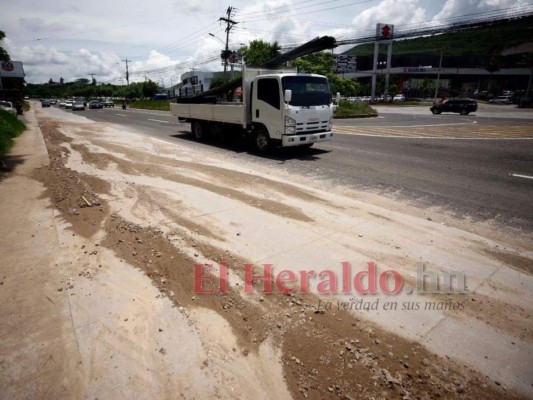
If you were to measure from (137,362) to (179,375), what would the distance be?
0.41 metres

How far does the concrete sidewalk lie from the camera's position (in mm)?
2346

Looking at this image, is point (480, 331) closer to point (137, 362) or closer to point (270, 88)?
point (137, 362)

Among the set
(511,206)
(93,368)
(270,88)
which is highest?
(270,88)

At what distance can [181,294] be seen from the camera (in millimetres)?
3348

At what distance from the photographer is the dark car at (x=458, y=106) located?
30703 millimetres

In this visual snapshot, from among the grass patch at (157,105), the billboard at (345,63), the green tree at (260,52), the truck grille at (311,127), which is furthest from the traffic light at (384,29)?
the truck grille at (311,127)

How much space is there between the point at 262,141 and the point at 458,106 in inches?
1186

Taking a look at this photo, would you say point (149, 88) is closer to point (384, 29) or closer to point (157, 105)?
point (157, 105)

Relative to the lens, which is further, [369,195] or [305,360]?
[369,195]

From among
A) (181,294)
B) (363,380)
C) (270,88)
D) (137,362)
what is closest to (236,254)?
(181,294)

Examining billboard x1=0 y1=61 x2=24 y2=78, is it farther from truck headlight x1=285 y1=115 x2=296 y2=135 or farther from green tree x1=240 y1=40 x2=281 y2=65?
truck headlight x1=285 y1=115 x2=296 y2=135

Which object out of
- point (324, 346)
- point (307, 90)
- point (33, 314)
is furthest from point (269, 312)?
point (307, 90)

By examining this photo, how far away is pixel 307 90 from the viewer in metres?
9.68

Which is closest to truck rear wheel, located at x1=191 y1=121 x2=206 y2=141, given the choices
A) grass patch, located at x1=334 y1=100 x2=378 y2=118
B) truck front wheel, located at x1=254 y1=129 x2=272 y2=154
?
truck front wheel, located at x1=254 y1=129 x2=272 y2=154
